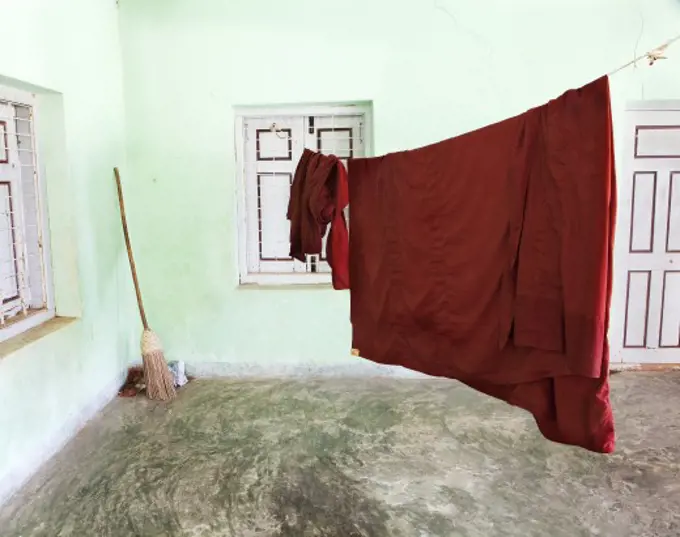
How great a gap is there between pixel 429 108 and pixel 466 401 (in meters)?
1.83

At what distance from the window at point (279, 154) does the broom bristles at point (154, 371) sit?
2.40 ft

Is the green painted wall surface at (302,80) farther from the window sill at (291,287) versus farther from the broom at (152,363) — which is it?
the broom at (152,363)

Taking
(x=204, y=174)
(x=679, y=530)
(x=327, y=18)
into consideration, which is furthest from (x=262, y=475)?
(x=327, y=18)

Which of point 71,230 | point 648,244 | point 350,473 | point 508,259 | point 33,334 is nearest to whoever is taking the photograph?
point 508,259

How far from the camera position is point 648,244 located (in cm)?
355

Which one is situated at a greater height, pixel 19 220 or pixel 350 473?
pixel 19 220

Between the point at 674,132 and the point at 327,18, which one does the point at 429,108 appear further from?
the point at 674,132

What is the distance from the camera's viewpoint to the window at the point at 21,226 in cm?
255

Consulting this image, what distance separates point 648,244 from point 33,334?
3711mm

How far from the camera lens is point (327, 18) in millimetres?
3309

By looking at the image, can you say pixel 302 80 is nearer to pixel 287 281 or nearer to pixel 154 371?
pixel 287 281

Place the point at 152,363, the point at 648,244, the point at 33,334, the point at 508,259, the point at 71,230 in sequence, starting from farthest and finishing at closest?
the point at 648,244 < the point at 152,363 < the point at 71,230 < the point at 33,334 < the point at 508,259

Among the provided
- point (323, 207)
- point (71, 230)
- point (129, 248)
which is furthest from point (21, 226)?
point (323, 207)

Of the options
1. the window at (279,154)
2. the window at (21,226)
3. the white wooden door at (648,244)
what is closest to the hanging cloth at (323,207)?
the window at (279,154)
